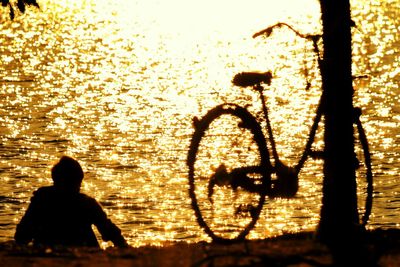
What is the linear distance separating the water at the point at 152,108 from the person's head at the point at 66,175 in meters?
2.67

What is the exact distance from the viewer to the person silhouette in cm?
869

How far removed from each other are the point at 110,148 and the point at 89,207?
20.2 meters

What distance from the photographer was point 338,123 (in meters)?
9.02

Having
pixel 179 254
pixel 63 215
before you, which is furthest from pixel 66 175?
pixel 179 254

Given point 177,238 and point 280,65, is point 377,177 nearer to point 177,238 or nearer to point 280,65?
point 177,238

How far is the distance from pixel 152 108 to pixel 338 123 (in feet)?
101

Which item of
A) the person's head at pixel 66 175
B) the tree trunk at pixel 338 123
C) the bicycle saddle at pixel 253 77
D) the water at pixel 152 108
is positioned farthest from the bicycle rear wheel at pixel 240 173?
the person's head at pixel 66 175

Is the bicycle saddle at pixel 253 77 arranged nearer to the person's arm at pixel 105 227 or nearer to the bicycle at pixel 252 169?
the bicycle at pixel 252 169

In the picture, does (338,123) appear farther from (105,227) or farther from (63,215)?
(63,215)

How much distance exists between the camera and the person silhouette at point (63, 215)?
8688 mm

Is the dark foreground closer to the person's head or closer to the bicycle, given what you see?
the person's head

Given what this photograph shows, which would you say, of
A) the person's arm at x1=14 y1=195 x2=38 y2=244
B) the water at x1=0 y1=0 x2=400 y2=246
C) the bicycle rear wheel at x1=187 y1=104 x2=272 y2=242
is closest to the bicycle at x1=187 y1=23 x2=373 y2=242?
the bicycle rear wheel at x1=187 y1=104 x2=272 y2=242

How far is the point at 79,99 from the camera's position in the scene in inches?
1668

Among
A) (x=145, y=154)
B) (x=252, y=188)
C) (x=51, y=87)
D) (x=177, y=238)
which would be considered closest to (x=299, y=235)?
(x=252, y=188)
